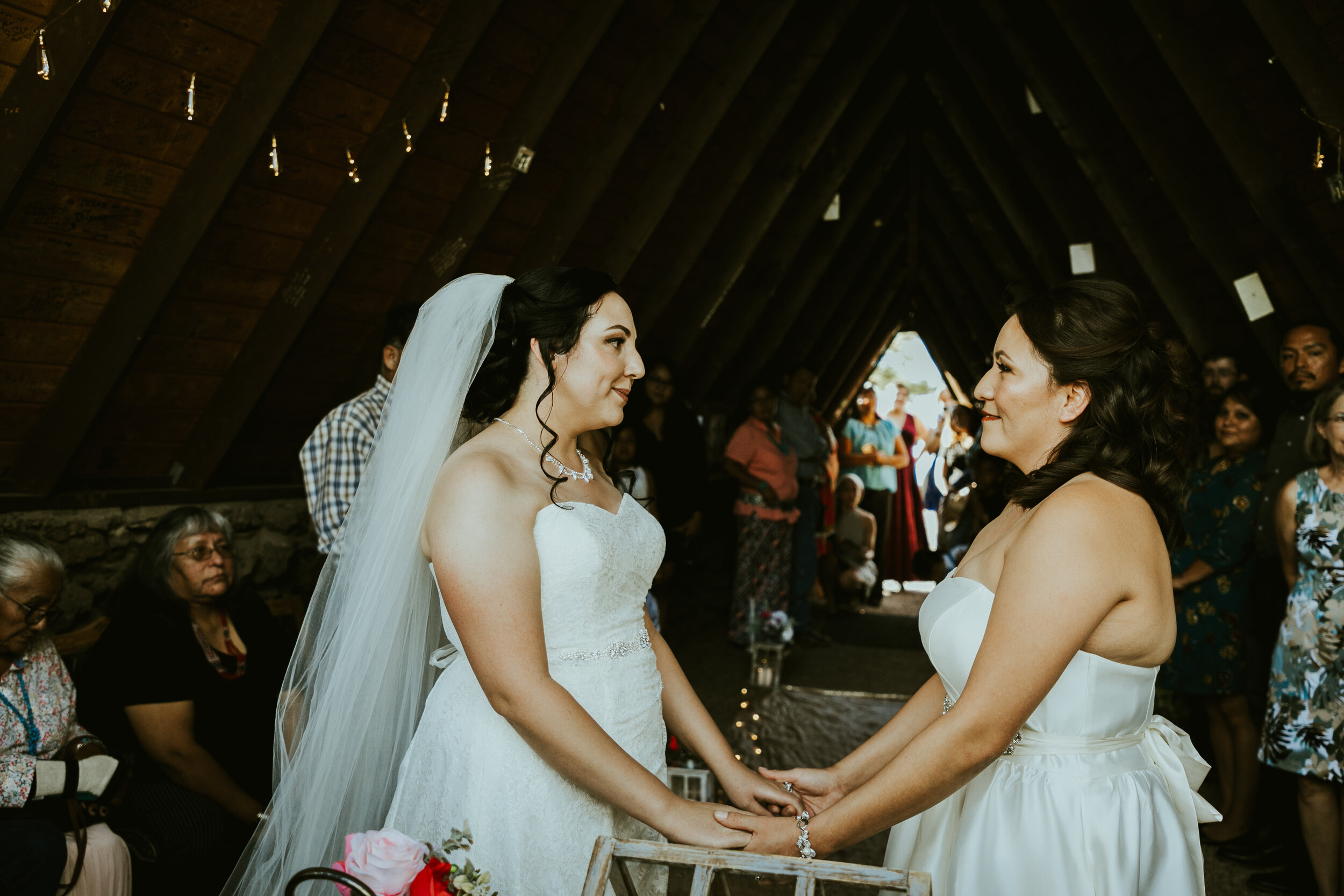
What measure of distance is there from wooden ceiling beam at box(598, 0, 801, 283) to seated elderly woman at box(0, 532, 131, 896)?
3054 millimetres

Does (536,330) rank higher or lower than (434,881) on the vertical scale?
higher

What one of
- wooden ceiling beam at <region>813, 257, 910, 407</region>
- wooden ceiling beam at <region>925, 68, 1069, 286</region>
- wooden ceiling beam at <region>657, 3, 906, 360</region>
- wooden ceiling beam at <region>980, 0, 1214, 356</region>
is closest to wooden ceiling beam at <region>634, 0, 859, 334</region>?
wooden ceiling beam at <region>657, 3, 906, 360</region>

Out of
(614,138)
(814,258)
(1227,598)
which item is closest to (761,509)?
(614,138)

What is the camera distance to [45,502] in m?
3.08

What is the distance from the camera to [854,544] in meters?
8.50

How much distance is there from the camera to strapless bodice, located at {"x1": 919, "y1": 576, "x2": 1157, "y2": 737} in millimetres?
1465

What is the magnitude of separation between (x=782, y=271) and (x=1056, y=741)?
590cm

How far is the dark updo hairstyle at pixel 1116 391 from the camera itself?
1487 millimetres

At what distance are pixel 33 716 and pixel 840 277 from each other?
836cm

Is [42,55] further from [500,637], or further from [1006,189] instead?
[1006,189]

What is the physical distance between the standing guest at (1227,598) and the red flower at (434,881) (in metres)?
2.86

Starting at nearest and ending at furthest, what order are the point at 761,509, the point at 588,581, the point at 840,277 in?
the point at 588,581, the point at 761,509, the point at 840,277

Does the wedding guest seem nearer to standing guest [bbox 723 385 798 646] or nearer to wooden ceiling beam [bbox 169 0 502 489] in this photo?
standing guest [bbox 723 385 798 646]

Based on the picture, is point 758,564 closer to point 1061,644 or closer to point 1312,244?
point 1312,244
